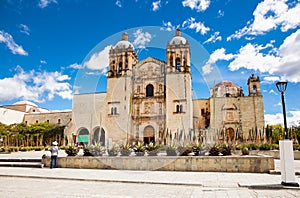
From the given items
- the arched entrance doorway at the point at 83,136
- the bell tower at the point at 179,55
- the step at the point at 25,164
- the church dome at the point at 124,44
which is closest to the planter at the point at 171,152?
the step at the point at 25,164

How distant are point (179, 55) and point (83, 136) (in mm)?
15976

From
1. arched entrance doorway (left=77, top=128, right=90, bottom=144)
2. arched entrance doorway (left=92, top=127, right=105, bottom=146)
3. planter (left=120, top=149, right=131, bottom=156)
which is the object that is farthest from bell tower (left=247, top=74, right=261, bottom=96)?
planter (left=120, top=149, right=131, bottom=156)

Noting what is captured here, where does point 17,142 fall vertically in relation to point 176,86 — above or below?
below

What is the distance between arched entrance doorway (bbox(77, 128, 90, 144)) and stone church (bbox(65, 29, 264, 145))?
1.21 feet

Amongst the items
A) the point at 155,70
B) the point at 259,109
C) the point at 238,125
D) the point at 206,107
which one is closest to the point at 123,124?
the point at 155,70

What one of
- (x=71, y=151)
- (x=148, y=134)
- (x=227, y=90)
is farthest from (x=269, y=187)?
(x=227, y=90)

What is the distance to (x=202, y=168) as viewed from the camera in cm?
919

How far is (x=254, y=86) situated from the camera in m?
29.3

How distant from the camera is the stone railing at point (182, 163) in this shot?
8.77m

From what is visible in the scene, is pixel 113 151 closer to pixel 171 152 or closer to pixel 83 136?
pixel 171 152

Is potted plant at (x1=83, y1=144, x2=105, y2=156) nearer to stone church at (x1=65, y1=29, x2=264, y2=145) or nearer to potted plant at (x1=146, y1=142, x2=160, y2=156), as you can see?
potted plant at (x1=146, y1=142, x2=160, y2=156)

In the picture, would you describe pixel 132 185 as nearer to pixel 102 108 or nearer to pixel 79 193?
pixel 79 193

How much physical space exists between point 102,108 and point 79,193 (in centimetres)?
2656

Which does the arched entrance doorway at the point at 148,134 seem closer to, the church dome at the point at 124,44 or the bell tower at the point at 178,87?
the bell tower at the point at 178,87
